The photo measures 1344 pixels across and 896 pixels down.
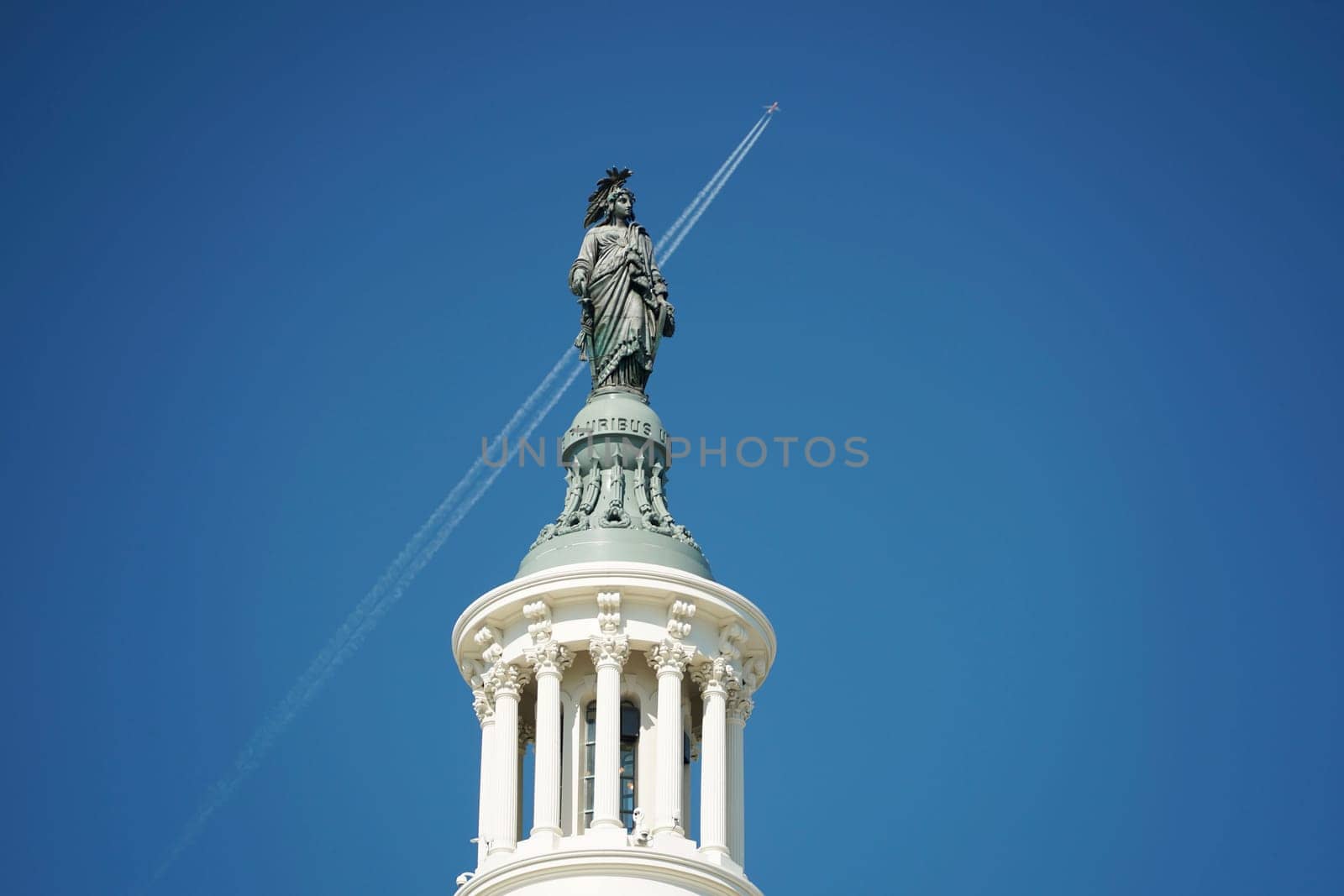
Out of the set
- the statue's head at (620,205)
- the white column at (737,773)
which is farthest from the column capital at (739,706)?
the statue's head at (620,205)

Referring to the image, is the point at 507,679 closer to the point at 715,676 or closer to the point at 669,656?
the point at 669,656

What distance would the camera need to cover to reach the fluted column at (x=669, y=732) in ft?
206

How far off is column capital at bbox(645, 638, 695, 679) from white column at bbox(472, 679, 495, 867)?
3.61m

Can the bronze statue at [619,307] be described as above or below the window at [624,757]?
above

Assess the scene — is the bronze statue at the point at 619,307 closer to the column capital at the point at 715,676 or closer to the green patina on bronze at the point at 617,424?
the green patina on bronze at the point at 617,424

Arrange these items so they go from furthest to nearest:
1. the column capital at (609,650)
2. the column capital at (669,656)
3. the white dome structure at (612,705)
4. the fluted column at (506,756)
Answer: the column capital at (669,656) → the column capital at (609,650) → the fluted column at (506,756) → the white dome structure at (612,705)

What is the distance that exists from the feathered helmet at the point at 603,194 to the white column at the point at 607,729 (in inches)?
484

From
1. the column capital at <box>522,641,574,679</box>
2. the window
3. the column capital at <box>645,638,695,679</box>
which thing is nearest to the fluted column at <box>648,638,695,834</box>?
the column capital at <box>645,638,695,679</box>

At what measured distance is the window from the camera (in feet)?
209

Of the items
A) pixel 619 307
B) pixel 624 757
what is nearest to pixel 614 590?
pixel 624 757

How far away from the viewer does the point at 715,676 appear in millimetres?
64688

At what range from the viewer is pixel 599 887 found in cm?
6153

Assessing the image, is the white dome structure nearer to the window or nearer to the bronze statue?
the window

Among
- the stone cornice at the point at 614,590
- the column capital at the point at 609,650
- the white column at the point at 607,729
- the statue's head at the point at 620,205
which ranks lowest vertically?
the white column at the point at 607,729
